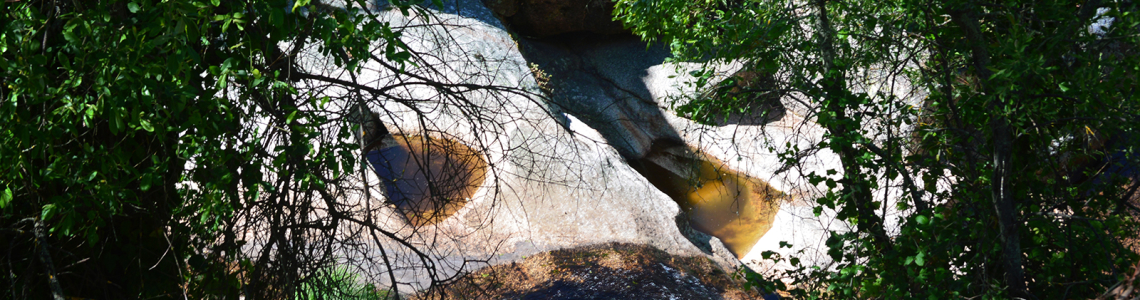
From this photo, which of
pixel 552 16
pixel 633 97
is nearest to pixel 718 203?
pixel 633 97

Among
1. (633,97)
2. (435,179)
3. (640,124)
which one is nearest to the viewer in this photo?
(435,179)

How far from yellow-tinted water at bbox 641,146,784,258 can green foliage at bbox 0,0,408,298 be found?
6403 mm

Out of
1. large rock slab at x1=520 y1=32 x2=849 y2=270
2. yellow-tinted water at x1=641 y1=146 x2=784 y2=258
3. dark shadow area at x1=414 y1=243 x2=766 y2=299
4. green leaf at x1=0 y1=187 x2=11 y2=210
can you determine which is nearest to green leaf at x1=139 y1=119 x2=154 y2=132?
green leaf at x1=0 y1=187 x2=11 y2=210

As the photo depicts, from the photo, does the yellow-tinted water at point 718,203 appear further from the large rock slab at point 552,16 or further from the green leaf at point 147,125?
the green leaf at point 147,125

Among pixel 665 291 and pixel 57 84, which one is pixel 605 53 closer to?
pixel 665 291

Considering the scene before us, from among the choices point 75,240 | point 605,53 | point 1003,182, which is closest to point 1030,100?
point 1003,182

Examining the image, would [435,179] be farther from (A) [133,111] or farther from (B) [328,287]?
(A) [133,111]

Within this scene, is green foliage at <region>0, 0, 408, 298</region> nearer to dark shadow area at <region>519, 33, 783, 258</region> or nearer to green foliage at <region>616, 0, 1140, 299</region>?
green foliage at <region>616, 0, 1140, 299</region>

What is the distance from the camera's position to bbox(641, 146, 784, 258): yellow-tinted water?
32.1 ft

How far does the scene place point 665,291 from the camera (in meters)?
5.57

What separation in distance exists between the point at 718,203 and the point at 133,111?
32.4 feet

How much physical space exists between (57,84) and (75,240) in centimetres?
103

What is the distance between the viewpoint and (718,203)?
11.1 meters

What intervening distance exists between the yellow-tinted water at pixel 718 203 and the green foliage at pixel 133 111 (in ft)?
21.0
